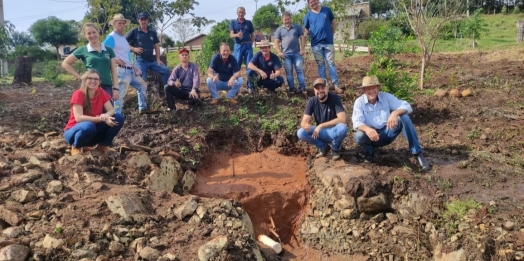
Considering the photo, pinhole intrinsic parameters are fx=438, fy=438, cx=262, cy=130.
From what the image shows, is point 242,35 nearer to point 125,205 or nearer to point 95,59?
point 95,59

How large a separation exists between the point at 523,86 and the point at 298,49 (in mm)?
4374

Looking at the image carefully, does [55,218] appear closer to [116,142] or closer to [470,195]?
[116,142]

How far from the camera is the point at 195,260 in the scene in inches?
147

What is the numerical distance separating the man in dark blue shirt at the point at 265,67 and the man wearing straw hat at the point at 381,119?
2679mm

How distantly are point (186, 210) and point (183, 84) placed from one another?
3785 millimetres

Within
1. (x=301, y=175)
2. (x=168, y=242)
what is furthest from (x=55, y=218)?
(x=301, y=175)

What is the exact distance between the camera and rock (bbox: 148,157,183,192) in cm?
552

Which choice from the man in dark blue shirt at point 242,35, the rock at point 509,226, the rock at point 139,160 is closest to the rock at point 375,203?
the rock at point 509,226

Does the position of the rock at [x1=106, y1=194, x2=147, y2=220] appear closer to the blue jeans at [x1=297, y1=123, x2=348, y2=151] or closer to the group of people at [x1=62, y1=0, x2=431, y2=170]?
the group of people at [x1=62, y1=0, x2=431, y2=170]

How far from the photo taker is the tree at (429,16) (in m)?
8.12

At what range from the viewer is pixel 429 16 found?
8.60m

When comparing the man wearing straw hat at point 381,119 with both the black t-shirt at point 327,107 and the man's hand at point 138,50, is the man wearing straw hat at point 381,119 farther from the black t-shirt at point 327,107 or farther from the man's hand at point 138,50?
the man's hand at point 138,50

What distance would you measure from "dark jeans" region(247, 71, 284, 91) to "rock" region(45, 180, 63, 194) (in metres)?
4.35

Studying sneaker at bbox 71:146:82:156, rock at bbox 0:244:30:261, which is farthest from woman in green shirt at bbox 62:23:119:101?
rock at bbox 0:244:30:261
